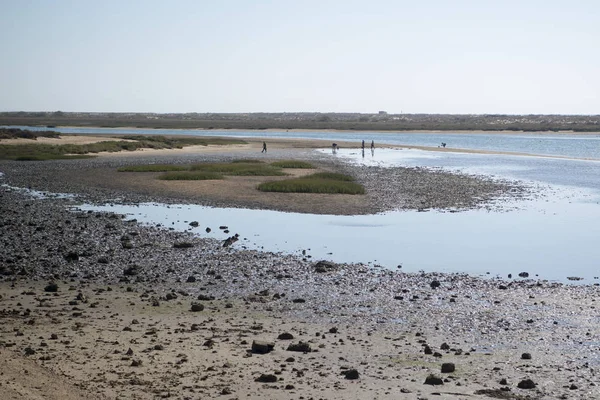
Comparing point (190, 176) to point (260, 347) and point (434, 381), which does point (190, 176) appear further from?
point (434, 381)

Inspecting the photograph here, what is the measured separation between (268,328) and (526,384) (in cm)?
472

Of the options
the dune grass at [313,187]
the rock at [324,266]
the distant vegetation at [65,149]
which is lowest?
the rock at [324,266]

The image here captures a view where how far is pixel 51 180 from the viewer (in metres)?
41.3

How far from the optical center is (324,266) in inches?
725

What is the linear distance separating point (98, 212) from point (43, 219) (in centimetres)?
264

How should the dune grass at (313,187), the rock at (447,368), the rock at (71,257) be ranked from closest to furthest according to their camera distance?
the rock at (447,368) < the rock at (71,257) < the dune grass at (313,187)

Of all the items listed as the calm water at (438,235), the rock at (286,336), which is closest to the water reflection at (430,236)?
the calm water at (438,235)

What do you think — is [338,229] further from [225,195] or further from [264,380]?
[264,380]

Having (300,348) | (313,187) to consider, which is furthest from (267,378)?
(313,187)

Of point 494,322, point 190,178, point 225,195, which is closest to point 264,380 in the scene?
point 494,322

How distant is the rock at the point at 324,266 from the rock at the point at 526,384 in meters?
8.45

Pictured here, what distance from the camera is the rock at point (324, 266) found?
18.1m

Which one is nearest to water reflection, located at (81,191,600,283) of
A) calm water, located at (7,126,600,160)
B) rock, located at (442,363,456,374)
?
rock, located at (442,363,456,374)

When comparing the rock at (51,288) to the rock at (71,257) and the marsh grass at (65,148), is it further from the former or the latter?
the marsh grass at (65,148)
